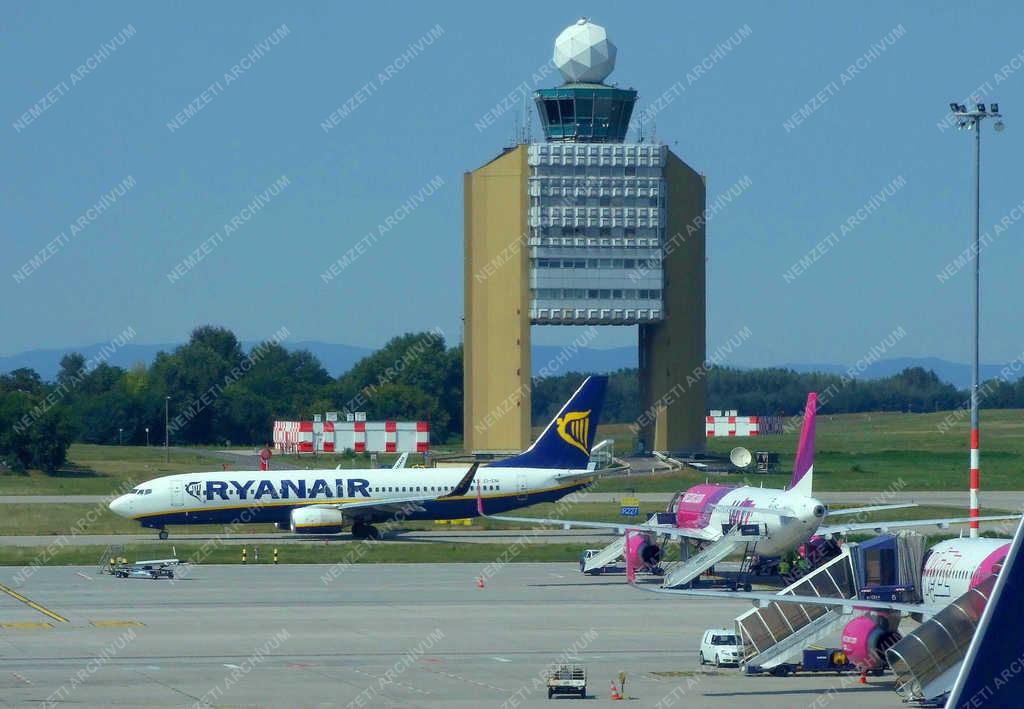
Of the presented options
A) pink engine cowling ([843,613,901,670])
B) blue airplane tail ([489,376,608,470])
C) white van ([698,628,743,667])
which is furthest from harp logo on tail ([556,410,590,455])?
pink engine cowling ([843,613,901,670])

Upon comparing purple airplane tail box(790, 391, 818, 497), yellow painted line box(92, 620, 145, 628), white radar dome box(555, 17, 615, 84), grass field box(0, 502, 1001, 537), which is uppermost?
white radar dome box(555, 17, 615, 84)

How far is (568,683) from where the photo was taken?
99.1 ft

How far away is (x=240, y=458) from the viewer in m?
126

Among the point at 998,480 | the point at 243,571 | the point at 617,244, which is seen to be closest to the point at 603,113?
the point at 617,244

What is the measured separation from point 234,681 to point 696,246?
256 ft

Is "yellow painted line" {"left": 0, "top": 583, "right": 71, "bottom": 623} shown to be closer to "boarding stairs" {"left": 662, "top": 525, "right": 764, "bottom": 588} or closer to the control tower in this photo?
"boarding stairs" {"left": 662, "top": 525, "right": 764, "bottom": 588}

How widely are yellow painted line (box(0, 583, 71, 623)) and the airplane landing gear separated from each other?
19.0m

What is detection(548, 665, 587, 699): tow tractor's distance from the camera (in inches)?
1190

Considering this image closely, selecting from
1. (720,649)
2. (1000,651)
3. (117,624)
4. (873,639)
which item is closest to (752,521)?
(720,649)

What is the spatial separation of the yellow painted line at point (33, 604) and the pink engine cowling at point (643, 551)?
1946cm

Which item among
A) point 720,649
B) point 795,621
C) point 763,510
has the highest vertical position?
point 763,510

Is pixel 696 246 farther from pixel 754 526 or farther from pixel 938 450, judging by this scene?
pixel 754 526

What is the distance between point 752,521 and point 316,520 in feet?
72.0

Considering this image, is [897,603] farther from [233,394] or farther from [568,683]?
[233,394]
